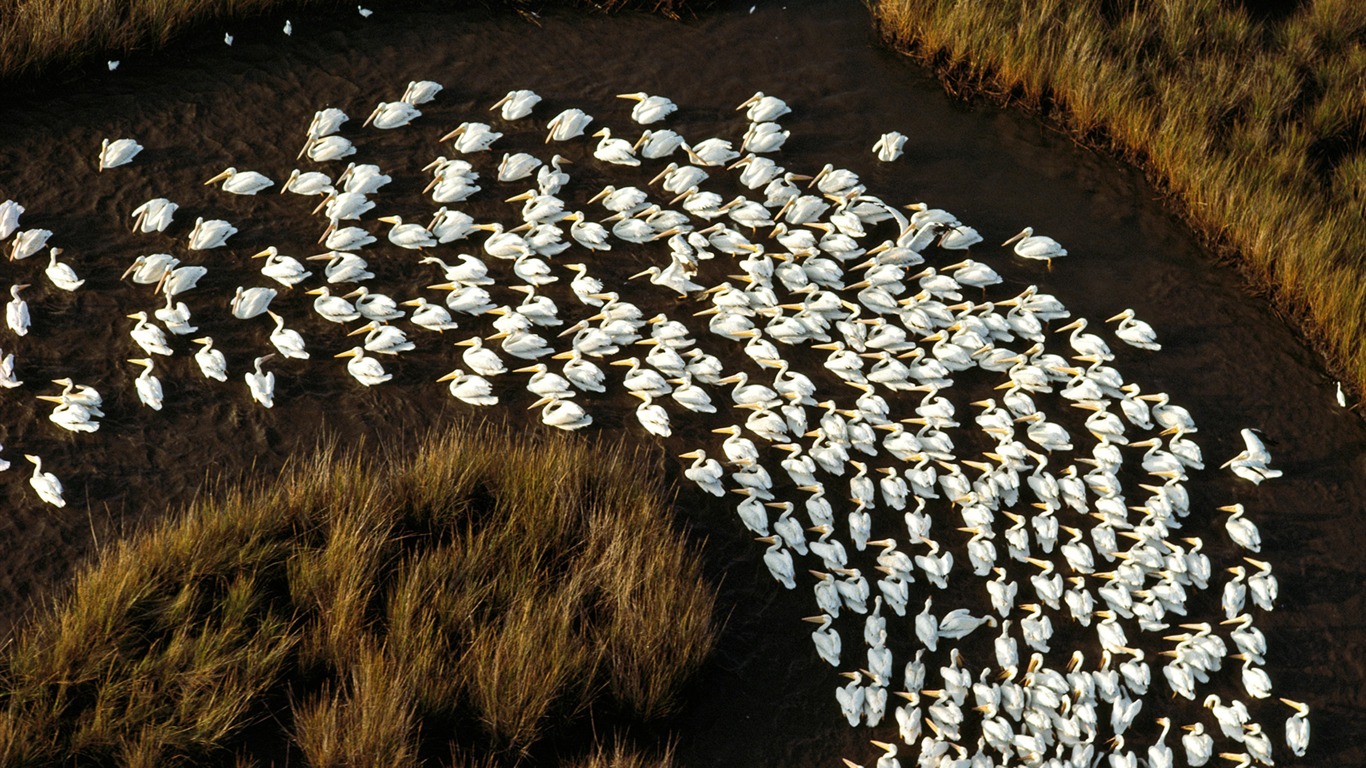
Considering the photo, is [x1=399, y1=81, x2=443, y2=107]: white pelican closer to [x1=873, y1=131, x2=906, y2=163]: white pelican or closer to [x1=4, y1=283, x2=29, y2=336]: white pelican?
[x1=4, y1=283, x2=29, y2=336]: white pelican

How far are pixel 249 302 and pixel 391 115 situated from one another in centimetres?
184

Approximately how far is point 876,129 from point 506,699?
5.08 metres

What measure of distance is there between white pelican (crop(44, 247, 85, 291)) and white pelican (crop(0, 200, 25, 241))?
1.35ft

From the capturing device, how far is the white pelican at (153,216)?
744 centimetres

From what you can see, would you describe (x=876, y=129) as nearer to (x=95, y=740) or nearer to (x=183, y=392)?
(x=183, y=392)

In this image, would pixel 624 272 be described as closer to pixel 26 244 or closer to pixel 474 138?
pixel 474 138

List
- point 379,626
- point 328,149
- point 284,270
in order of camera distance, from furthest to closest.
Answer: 1. point 328,149
2. point 284,270
3. point 379,626

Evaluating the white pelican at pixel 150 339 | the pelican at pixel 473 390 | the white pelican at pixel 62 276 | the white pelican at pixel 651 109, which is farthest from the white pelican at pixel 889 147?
the white pelican at pixel 62 276

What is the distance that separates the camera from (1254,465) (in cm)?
716

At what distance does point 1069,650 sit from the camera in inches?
249

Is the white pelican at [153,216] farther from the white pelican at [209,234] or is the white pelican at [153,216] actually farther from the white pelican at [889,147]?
the white pelican at [889,147]

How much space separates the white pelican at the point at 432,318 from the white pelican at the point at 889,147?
10.6 feet

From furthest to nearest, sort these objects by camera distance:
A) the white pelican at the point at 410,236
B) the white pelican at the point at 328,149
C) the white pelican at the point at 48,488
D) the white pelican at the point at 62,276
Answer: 1. the white pelican at the point at 328,149
2. the white pelican at the point at 410,236
3. the white pelican at the point at 62,276
4. the white pelican at the point at 48,488

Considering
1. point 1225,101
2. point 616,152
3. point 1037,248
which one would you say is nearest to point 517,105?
point 616,152
